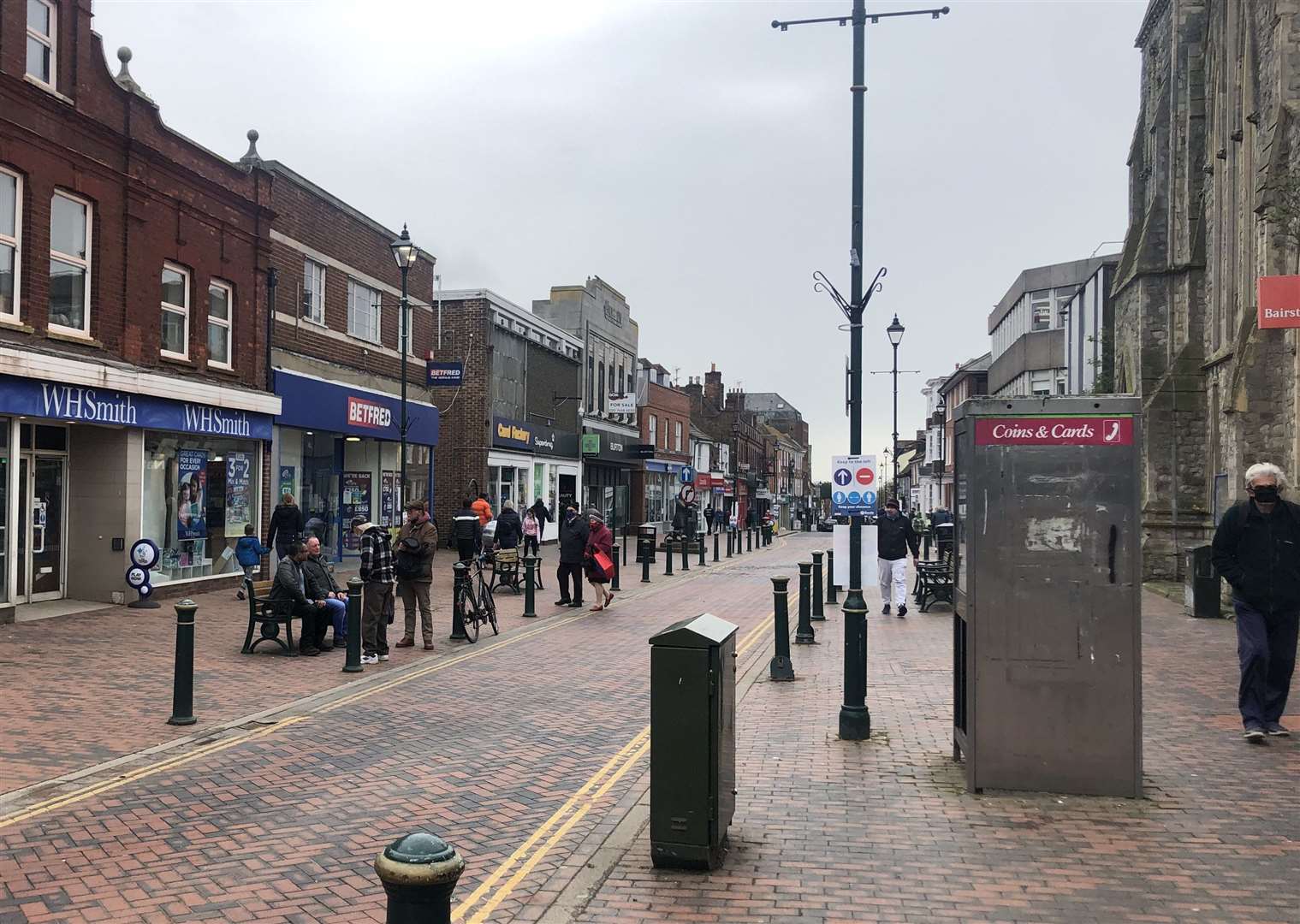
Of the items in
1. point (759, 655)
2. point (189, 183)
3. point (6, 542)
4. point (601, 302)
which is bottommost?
point (759, 655)

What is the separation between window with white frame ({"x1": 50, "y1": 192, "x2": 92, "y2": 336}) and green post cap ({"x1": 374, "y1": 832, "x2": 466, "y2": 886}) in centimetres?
1427

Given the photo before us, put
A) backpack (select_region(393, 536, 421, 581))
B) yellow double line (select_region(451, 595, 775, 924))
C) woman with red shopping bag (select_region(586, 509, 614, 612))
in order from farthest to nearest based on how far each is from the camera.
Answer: woman with red shopping bag (select_region(586, 509, 614, 612))
backpack (select_region(393, 536, 421, 581))
yellow double line (select_region(451, 595, 775, 924))

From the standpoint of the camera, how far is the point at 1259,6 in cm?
1772

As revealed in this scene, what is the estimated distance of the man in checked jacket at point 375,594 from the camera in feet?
37.3

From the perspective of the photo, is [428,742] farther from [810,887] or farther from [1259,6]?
[1259,6]

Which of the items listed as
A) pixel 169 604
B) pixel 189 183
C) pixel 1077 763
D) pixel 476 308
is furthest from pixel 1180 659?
pixel 476 308

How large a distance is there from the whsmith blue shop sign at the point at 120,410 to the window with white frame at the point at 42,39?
4473 millimetres

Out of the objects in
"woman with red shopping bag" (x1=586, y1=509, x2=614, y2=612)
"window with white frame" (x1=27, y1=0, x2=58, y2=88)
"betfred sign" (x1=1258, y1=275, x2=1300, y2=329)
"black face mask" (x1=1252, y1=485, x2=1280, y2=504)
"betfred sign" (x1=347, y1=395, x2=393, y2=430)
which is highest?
"window with white frame" (x1=27, y1=0, x2=58, y2=88)

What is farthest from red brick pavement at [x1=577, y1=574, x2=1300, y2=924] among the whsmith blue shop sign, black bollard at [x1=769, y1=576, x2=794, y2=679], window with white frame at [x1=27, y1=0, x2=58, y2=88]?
window with white frame at [x1=27, y1=0, x2=58, y2=88]

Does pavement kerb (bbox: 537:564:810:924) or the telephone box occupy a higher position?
the telephone box

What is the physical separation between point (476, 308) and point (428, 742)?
27.0 m

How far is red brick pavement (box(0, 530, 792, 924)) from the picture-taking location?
4.68 meters

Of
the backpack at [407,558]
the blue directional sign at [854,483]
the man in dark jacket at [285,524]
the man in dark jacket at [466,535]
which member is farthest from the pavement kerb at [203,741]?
the man in dark jacket at [466,535]

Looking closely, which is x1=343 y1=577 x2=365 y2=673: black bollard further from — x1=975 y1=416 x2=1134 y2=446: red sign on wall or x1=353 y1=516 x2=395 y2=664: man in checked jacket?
x1=975 y1=416 x2=1134 y2=446: red sign on wall
